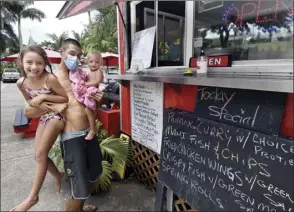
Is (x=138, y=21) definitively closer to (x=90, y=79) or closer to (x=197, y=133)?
(x=90, y=79)

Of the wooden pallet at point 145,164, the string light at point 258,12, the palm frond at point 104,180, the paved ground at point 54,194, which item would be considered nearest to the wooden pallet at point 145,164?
the wooden pallet at point 145,164

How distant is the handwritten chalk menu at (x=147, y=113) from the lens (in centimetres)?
265

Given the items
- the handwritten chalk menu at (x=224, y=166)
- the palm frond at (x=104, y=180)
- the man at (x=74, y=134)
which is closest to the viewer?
the handwritten chalk menu at (x=224, y=166)

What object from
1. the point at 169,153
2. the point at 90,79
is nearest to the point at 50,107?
the point at 90,79

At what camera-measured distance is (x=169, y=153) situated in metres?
2.25

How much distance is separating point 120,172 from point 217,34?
2.37 metres

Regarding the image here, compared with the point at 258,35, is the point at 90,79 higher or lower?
lower

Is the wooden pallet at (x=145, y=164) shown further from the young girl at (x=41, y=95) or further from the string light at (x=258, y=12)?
the string light at (x=258, y=12)

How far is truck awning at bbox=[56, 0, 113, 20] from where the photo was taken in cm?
209

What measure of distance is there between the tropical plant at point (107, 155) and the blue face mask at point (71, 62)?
4.59 ft

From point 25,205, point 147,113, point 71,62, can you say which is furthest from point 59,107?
point 147,113

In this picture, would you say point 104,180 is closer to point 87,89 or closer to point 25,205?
point 25,205

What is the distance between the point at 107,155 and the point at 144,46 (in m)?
1.71

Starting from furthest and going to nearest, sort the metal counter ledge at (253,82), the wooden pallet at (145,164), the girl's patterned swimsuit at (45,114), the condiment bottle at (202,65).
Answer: the wooden pallet at (145,164), the condiment bottle at (202,65), the girl's patterned swimsuit at (45,114), the metal counter ledge at (253,82)
